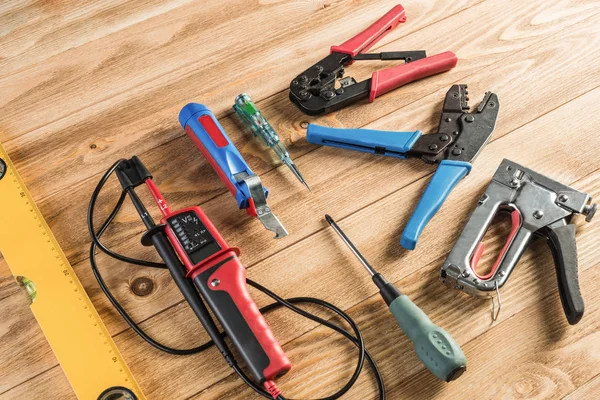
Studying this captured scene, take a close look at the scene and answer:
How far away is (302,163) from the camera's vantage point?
133cm

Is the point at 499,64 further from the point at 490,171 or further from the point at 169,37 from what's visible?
the point at 169,37

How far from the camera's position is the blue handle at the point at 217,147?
1.21 meters

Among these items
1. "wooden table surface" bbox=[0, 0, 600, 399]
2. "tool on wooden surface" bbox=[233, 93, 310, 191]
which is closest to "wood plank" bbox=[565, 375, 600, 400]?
"wooden table surface" bbox=[0, 0, 600, 399]

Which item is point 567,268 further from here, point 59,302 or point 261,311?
point 59,302

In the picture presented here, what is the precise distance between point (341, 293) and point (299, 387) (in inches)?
7.6

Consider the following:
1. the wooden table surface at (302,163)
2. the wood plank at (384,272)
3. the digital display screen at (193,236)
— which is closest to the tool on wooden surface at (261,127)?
the wooden table surface at (302,163)

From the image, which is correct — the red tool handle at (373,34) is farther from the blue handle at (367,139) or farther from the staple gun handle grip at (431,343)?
the staple gun handle grip at (431,343)

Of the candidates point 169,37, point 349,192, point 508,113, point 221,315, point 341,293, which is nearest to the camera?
point 221,315

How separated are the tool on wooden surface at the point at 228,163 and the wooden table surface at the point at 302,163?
0.16 feet

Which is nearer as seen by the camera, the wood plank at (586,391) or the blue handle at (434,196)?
the wood plank at (586,391)

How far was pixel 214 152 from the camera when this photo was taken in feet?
4.07

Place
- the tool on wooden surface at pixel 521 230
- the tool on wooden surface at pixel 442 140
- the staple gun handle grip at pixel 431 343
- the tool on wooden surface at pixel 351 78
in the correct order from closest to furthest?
the staple gun handle grip at pixel 431 343, the tool on wooden surface at pixel 521 230, the tool on wooden surface at pixel 442 140, the tool on wooden surface at pixel 351 78

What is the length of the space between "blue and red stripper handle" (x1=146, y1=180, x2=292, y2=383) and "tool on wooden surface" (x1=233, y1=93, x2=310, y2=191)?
10.0 inches

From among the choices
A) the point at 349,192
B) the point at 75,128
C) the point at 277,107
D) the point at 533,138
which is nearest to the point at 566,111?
the point at 533,138
